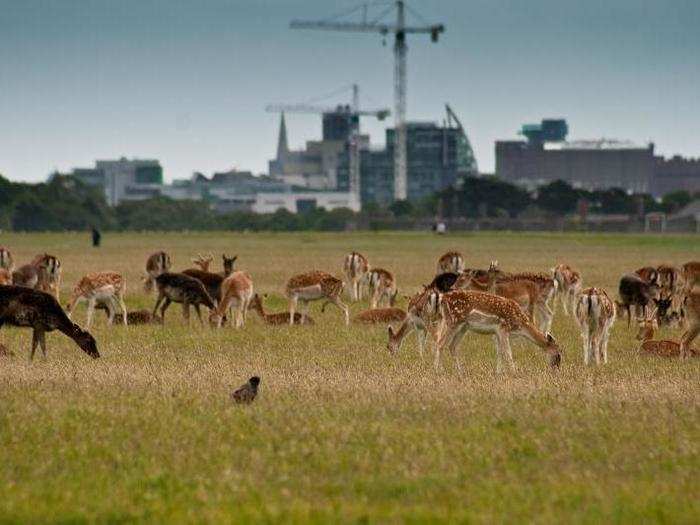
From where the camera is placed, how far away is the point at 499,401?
1850 centimetres

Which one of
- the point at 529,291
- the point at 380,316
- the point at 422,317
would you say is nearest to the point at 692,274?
the point at 380,316

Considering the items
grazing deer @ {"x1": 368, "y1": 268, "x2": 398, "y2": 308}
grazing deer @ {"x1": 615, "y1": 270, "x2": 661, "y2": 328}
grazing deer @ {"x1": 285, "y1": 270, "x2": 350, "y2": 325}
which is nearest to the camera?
grazing deer @ {"x1": 615, "y1": 270, "x2": 661, "y2": 328}

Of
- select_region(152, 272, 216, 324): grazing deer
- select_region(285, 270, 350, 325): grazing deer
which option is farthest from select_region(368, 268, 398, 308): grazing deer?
select_region(152, 272, 216, 324): grazing deer

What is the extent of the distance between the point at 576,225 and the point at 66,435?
510 ft

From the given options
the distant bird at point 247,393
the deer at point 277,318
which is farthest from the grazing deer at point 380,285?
the distant bird at point 247,393

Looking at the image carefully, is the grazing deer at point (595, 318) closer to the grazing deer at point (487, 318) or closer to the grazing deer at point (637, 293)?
the grazing deer at point (487, 318)

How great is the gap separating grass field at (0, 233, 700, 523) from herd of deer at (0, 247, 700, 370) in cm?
50

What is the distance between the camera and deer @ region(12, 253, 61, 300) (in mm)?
34906

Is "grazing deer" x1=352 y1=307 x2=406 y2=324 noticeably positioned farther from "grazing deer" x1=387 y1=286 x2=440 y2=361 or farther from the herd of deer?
"grazing deer" x1=387 y1=286 x2=440 y2=361

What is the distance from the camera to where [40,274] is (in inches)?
1399

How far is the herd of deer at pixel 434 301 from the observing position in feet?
70.9

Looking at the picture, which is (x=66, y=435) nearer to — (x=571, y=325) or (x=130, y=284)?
(x=571, y=325)

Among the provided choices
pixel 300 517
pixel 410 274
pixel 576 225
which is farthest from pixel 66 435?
pixel 576 225

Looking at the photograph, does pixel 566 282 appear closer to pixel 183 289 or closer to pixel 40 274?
pixel 183 289
